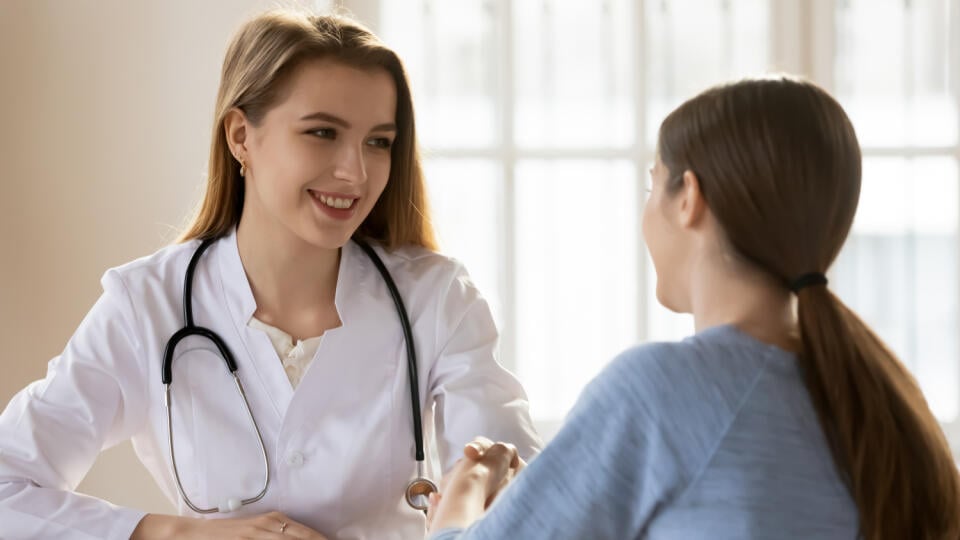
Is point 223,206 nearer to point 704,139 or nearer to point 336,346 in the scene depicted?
point 336,346

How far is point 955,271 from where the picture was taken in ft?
8.98

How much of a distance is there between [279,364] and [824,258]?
34.7 inches

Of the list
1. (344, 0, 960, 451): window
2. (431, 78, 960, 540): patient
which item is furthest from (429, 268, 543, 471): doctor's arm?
(344, 0, 960, 451): window

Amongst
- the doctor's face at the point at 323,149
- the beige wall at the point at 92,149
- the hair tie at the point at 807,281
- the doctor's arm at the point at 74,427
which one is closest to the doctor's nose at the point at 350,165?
the doctor's face at the point at 323,149

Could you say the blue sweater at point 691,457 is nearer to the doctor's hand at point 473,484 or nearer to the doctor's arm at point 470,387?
the doctor's hand at point 473,484

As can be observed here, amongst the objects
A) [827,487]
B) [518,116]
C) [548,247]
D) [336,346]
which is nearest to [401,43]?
[518,116]

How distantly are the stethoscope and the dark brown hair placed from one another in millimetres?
715

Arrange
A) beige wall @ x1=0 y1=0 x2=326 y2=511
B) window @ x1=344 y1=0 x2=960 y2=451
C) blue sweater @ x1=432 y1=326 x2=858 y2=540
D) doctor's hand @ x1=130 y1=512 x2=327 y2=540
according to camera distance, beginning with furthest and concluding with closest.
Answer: window @ x1=344 y1=0 x2=960 y2=451
beige wall @ x1=0 y1=0 x2=326 y2=511
doctor's hand @ x1=130 y1=512 x2=327 y2=540
blue sweater @ x1=432 y1=326 x2=858 y2=540

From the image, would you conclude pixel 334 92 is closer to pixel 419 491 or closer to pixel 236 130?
pixel 236 130

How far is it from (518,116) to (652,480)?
1856 millimetres

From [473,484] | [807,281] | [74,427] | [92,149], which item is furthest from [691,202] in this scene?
[92,149]

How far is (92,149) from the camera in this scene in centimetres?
251

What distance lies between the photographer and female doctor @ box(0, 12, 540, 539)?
5.26 feet

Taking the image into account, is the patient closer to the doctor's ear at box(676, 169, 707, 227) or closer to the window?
the doctor's ear at box(676, 169, 707, 227)
